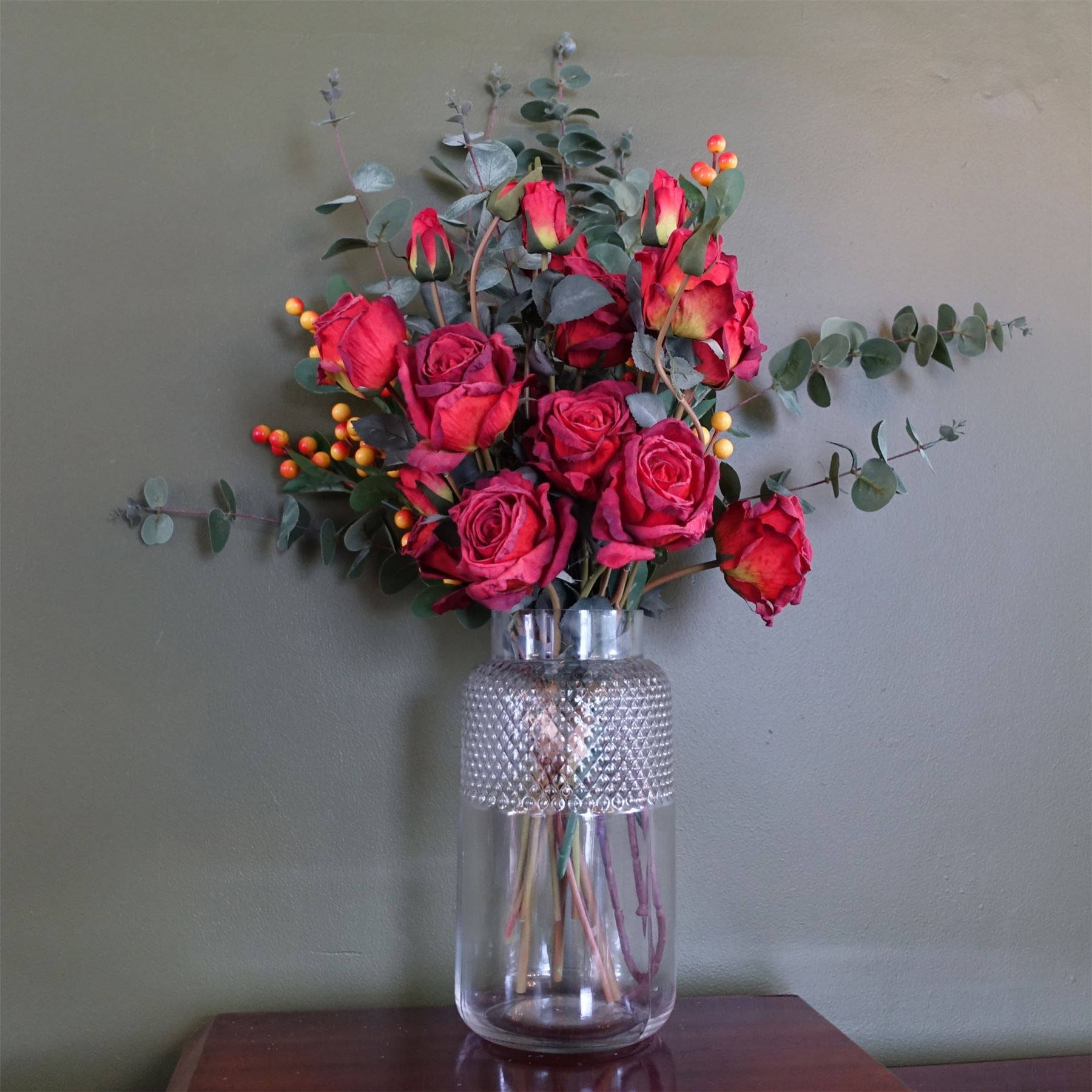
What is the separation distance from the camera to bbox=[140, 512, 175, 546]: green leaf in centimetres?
92

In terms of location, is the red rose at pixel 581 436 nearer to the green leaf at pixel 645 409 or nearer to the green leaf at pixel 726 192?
the green leaf at pixel 645 409

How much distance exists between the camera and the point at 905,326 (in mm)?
1022

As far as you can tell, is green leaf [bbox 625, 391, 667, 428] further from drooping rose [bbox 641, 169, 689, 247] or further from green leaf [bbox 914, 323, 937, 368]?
green leaf [bbox 914, 323, 937, 368]

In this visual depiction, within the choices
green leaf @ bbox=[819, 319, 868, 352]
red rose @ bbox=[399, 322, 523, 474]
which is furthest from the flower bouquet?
green leaf @ bbox=[819, 319, 868, 352]

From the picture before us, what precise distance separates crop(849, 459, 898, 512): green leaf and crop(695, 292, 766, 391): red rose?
232 mm

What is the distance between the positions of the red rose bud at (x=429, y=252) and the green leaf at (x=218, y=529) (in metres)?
0.33

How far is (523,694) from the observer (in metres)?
0.79

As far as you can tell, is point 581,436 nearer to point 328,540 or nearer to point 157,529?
point 328,540

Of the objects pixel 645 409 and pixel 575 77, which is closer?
pixel 645 409

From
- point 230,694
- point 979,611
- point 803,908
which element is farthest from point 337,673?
point 979,611

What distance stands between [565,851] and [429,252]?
504 mm

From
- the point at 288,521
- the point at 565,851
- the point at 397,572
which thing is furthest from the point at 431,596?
the point at 565,851

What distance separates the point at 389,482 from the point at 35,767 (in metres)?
0.47

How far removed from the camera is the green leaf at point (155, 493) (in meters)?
0.93
